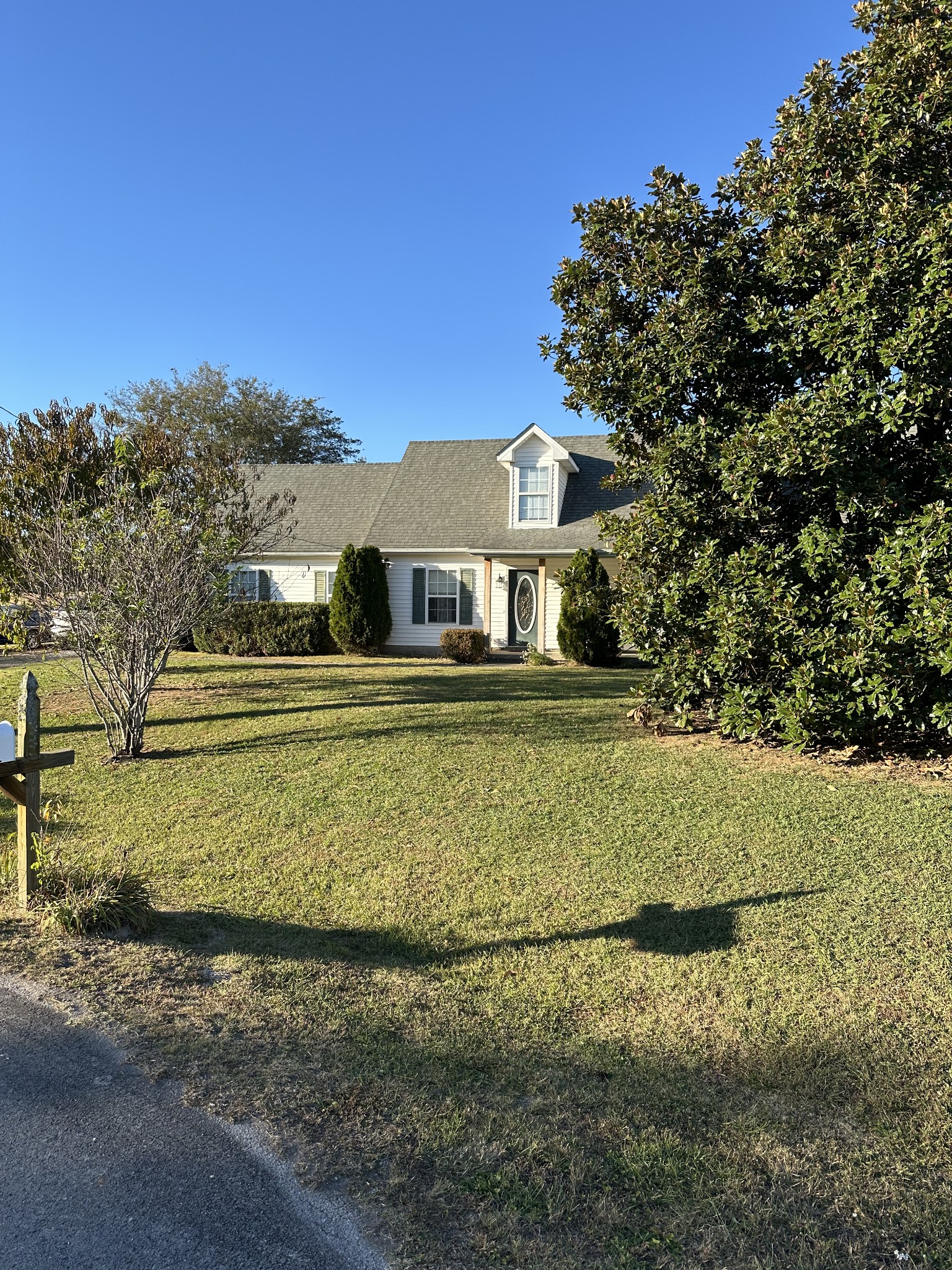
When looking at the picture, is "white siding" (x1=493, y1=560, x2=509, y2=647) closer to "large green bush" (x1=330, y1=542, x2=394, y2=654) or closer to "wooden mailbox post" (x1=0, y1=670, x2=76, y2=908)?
"large green bush" (x1=330, y1=542, x2=394, y2=654)

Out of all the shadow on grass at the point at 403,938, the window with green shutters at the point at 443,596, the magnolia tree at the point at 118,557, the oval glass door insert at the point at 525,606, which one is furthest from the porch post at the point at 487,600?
the shadow on grass at the point at 403,938

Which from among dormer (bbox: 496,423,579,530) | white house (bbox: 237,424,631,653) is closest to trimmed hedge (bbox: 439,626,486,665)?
white house (bbox: 237,424,631,653)

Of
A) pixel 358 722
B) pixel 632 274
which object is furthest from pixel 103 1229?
pixel 632 274

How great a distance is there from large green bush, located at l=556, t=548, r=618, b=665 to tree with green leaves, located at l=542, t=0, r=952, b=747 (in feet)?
21.0

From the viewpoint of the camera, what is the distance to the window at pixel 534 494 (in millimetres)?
19656

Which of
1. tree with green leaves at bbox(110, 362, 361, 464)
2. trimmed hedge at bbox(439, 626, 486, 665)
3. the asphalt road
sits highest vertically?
tree with green leaves at bbox(110, 362, 361, 464)

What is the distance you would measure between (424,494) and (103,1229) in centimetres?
1981

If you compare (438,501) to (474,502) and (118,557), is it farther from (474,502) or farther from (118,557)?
(118,557)

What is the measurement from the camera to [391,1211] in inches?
98.2

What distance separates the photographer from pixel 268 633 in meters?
17.9

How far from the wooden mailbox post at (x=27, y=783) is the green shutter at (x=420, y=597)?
15293mm

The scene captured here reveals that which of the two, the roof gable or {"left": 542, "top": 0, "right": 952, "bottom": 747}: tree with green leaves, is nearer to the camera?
{"left": 542, "top": 0, "right": 952, "bottom": 747}: tree with green leaves

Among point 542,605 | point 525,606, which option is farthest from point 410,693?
point 525,606

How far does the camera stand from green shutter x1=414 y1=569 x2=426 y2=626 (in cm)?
2009
